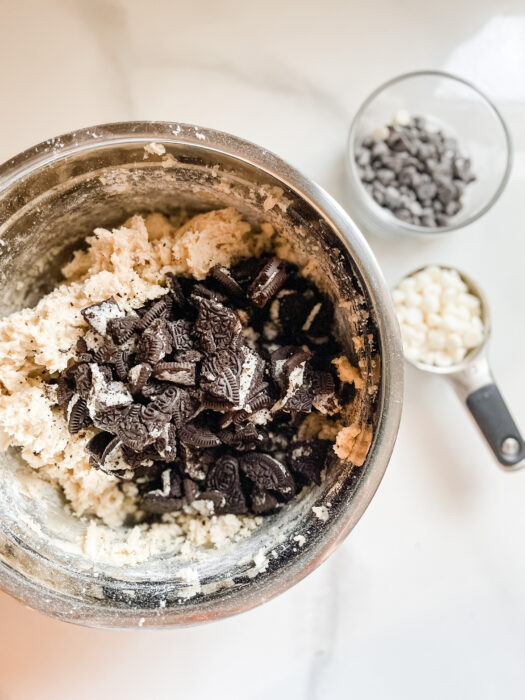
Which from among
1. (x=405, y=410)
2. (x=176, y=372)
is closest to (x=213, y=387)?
(x=176, y=372)

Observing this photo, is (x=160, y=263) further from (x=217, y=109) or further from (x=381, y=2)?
(x=381, y=2)

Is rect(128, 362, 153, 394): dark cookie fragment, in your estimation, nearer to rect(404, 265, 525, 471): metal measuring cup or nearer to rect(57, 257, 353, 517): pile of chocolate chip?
rect(57, 257, 353, 517): pile of chocolate chip

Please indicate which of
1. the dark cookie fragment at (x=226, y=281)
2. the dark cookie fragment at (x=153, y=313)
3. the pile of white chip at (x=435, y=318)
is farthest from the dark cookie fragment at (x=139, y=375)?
the pile of white chip at (x=435, y=318)

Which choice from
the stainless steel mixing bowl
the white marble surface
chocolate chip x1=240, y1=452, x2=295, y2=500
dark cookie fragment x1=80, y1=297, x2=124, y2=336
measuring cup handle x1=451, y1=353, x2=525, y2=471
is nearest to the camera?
the stainless steel mixing bowl

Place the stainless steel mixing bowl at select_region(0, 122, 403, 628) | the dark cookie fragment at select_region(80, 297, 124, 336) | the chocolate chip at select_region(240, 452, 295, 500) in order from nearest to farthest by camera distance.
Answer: the stainless steel mixing bowl at select_region(0, 122, 403, 628)
the dark cookie fragment at select_region(80, 297, 124, 336)
the chocolate chip at select_region(240, 452, 295, 500)

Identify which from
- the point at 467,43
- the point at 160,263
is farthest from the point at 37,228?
the point at 467,43

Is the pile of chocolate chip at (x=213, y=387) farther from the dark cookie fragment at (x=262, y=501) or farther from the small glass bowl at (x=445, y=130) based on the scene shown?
the small glass bowl at (x=445, y=130)

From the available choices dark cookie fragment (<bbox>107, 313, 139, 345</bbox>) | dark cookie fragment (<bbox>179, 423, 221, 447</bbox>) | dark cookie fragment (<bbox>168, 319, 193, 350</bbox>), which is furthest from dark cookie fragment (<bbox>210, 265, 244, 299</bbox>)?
dark cookie fragment (<bbox>179, 423, 221, 447</bbox>)
